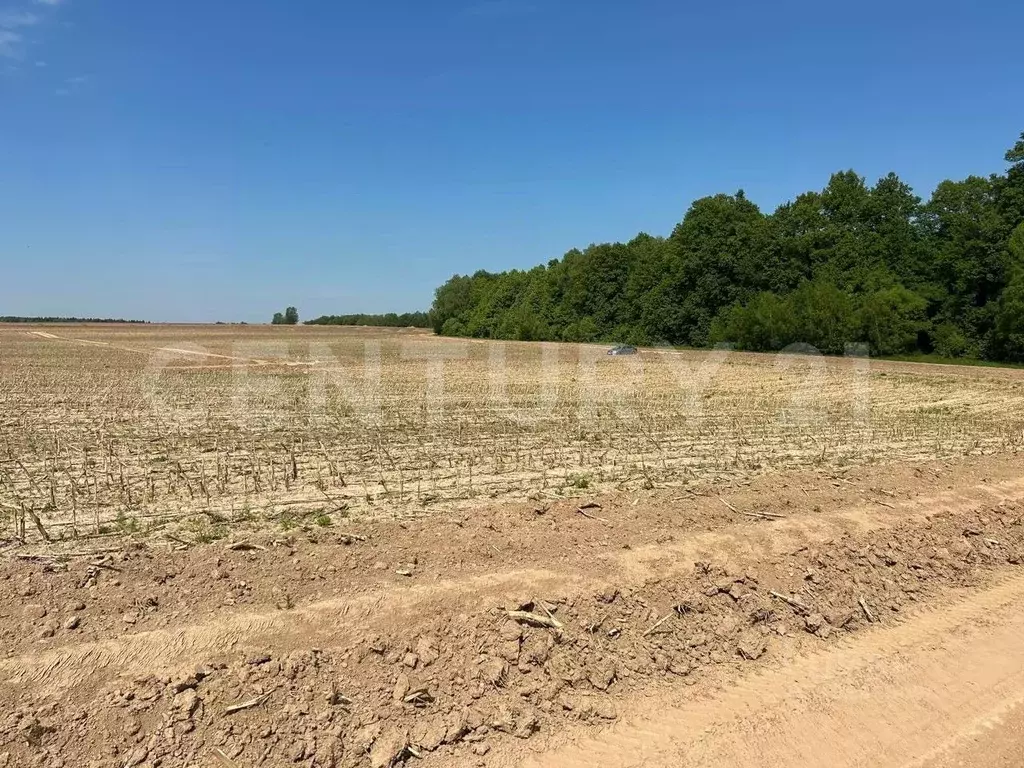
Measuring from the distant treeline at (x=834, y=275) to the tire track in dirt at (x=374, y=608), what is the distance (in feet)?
127

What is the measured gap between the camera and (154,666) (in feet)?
14.5

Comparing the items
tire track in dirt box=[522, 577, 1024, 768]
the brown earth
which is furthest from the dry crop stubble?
tire track in dirt box=[522, 577, 1024, 768]

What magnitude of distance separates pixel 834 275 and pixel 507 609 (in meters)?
50.7

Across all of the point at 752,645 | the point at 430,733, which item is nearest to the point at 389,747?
the point at 430,733

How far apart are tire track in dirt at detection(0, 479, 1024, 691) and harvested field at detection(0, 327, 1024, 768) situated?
22mm

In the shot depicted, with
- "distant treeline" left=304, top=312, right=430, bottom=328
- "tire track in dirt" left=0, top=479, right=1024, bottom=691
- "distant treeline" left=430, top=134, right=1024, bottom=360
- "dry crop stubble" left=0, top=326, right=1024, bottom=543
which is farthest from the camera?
"distant treeline" left=304, top=312, right=430, bottom=328

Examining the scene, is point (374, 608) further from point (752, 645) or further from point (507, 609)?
point (752, 645)

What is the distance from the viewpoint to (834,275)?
4934 cm

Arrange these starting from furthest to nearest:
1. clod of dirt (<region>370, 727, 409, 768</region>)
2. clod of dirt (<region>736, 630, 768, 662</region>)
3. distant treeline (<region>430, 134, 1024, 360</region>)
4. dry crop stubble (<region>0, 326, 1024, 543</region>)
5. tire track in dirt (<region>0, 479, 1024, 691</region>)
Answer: distant treeline (<region>430, 134, 1024, 360</region>) → dry crop stubble (<region>0, 326, 1024, 543</region>) → clod of dirt (<region>736, 630, 768, 662</region>) → tire track in dirt (<region>0, 479, 1024, 691</region>) → clod of dirt (<region>370, 727, 409, 768</region>)

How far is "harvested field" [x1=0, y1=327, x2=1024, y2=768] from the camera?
4.22 meters

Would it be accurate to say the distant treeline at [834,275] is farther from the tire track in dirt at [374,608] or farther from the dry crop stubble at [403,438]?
the tire track in dirt at [374,608]

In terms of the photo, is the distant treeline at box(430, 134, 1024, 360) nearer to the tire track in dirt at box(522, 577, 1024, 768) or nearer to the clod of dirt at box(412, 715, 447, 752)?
the tire track in dirt at box(522, 577, 1024, 768)

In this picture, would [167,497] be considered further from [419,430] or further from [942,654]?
[942,654]

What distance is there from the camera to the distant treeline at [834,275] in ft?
137
